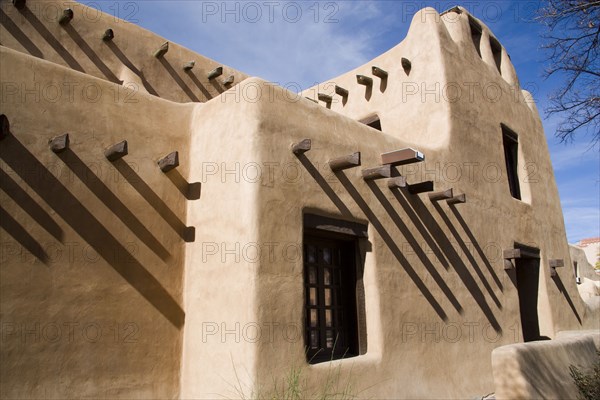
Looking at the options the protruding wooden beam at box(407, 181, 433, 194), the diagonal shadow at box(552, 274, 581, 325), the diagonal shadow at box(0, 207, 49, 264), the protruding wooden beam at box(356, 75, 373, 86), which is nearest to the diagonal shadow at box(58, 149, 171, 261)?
the diagonal shadow at box(0, 207, 49, 264)

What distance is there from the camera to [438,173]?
7828 millimetres

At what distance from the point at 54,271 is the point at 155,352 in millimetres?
1342

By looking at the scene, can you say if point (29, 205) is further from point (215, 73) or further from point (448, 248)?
point (448, 248)

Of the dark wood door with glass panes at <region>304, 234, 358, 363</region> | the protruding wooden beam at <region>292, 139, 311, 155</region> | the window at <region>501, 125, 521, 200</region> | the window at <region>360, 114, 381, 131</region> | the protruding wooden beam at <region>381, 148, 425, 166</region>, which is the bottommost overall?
the dark wood door with glass panes at <region>304, 234, 358, 363</region>

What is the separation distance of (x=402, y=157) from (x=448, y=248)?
7.09ft

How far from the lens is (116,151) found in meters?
5.07

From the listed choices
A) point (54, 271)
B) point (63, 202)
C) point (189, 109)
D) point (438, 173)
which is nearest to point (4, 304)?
point (54, 271)

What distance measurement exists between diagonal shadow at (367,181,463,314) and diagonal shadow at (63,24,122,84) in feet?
14.8

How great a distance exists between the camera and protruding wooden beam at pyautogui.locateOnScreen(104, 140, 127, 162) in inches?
197

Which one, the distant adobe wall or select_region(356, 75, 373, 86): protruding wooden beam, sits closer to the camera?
the distant adobe wall

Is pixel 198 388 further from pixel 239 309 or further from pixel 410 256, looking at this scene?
pixel 410 256

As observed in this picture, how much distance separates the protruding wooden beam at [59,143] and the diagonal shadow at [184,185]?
1.25m

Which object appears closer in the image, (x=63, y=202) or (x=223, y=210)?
(x=63, y=202)

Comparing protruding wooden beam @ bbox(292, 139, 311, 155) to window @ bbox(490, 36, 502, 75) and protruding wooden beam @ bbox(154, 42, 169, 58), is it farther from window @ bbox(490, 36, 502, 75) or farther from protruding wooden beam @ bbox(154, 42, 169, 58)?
window @ bbox(490, 36, 502, 75)
